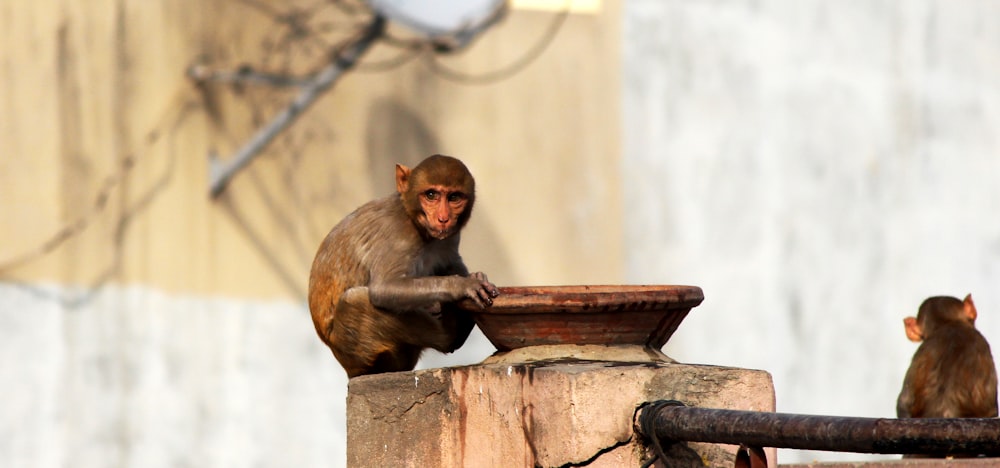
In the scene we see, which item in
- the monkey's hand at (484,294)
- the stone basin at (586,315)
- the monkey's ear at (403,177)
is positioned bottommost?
the stone basin at (586,315)

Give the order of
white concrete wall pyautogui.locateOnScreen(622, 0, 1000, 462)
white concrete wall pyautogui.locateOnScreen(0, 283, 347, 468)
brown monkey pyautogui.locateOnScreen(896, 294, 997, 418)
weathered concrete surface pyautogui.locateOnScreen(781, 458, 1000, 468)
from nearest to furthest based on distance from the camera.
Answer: weathered concrete surface pyautogui.locateOnScreen(781, 458, 1000, 468)
brown monkey pyautogui.locateOnScreen(896, 294, 997, 418)
white concrete wall pyautogui.locateOnScreen(0, 283, 347, 468)
white concrete wall pyautogui.locateOnScreen(622, 0, 1000, 462)

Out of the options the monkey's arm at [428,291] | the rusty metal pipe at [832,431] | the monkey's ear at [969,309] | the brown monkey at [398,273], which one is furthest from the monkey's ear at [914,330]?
the rusty metal pipe at [832,431]

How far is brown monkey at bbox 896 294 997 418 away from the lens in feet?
19.1

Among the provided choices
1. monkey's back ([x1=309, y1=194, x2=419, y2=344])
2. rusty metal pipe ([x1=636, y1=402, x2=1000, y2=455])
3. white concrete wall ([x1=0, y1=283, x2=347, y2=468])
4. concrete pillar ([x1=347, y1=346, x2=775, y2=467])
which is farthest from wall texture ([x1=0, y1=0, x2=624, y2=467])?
rusty metal pipe ([x1=636, y1=402, x2=1000, y2=455])

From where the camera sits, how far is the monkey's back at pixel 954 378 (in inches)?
229

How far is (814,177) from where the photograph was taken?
11586 millimetres

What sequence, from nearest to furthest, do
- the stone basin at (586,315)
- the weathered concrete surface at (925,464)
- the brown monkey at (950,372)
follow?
1. the stone basin at (586,315)
2. the weathered concrete surface at (925,464)
3. the brown monkey at (950,372)

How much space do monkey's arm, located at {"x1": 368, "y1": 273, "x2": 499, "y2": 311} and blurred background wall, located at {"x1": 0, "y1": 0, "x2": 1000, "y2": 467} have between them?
16.8ft

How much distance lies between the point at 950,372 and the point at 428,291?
9.36 feet

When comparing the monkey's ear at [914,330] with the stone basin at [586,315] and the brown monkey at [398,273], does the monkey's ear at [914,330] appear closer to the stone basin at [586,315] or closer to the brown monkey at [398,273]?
the brown monkey at [398,273]

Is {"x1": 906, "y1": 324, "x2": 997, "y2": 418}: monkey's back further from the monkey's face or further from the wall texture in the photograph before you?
the wall texture

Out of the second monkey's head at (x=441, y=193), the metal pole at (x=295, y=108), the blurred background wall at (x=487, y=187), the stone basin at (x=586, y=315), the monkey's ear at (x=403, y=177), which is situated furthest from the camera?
the metal pole at (x=295, y=108)

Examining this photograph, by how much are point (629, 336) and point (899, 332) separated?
887 centimetres

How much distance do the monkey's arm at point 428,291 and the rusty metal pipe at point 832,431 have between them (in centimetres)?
60
